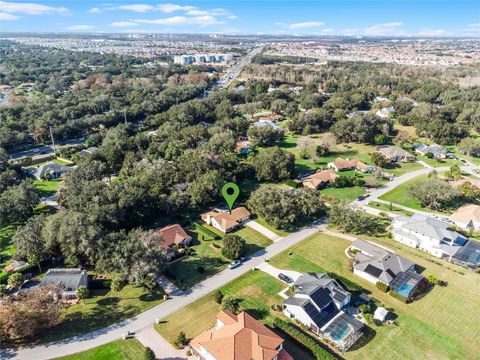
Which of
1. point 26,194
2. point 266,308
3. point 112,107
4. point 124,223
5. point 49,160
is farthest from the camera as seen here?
point 112,107

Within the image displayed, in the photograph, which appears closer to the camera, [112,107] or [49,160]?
[49,160]

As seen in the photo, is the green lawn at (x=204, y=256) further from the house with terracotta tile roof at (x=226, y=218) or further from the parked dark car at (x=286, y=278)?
the parked dark car at (x=286, y=278)

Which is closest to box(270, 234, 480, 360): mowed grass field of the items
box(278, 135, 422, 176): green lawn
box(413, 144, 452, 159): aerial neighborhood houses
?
box(278, 135, 422, 176): green lawn

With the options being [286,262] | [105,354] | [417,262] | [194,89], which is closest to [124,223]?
[105,354]

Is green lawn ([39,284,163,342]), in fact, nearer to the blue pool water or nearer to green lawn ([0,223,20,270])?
green lawn ([0,223,20,270])

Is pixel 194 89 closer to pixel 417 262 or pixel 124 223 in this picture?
pixel 124 223

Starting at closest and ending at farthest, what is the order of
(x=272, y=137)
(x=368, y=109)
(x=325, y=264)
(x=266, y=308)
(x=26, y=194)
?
(x=266, y=308)
(x=325, y=264)
(x=26, y=194)
(x=272, y=137)
(x=368, y=109)
